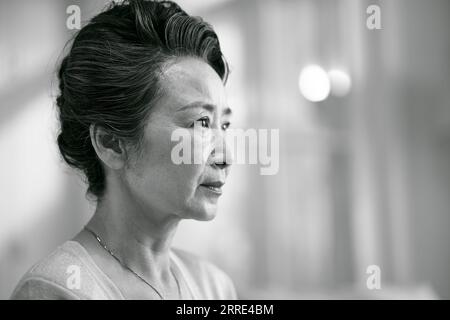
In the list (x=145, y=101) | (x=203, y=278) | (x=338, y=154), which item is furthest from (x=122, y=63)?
(x=338, y=154)

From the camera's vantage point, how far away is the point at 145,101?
88 centimetres

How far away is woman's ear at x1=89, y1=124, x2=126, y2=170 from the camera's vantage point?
0.90 m

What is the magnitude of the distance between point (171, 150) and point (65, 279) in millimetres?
259

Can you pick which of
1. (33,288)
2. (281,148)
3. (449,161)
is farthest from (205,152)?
(449,161)

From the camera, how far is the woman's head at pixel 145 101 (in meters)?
0.87

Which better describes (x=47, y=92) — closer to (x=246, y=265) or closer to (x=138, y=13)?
(x=138, y=13)

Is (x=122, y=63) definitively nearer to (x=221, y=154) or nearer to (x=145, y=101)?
(x=145, y=101)

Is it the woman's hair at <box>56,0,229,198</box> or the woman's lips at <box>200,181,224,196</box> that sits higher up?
the woman's hair at <box>56,0,229,198</box>

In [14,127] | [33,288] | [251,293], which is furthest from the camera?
[251,293]

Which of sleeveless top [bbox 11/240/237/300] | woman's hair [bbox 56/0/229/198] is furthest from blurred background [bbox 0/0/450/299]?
sleeveless top [bbox 11/240/237/300]

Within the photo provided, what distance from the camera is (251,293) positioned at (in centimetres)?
→ 141

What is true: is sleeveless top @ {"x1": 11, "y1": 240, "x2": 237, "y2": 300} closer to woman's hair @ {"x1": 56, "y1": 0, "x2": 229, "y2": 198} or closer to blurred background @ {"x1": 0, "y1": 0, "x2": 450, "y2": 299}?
woman's hair @ {"x1": 56, "y1": 0, "x2": 229, "y2": 198}

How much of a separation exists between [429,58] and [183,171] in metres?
0.90

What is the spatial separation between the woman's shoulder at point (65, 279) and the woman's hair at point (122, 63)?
19cm
